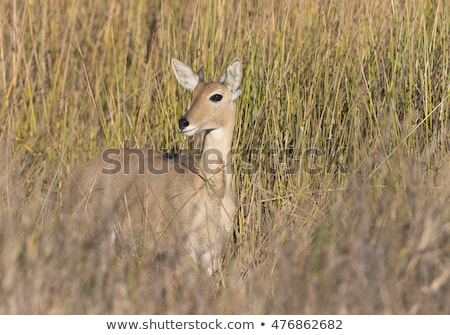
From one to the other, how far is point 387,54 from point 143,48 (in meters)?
1.89

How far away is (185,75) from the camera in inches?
244

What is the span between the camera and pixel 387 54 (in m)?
6.65

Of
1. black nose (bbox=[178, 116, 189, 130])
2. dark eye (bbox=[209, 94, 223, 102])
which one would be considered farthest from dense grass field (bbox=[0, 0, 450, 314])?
black nose (bbox=[178, 116, 189, 130])

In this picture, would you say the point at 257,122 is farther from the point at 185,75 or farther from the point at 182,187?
the point at 182,187

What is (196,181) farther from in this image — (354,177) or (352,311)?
(352,311)

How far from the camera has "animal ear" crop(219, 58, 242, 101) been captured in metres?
5.95

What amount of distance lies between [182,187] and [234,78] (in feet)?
2.67

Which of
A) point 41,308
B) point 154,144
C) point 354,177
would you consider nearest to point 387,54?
point 354,177

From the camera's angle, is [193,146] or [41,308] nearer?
[41,308]

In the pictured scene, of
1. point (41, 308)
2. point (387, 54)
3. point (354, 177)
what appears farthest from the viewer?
point (387, 54)

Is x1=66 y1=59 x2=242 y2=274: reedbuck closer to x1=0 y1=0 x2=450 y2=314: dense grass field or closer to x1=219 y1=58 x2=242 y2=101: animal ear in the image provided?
x1=219 y1=58 x2=242 y2=101: animal ear

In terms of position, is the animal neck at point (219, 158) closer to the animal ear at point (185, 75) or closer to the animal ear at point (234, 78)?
the animal ear at point (234, 78)

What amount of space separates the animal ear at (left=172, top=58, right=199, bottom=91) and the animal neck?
1.20 feet

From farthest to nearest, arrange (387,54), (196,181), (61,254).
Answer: (387,54) → (196,181) → (61,254)
